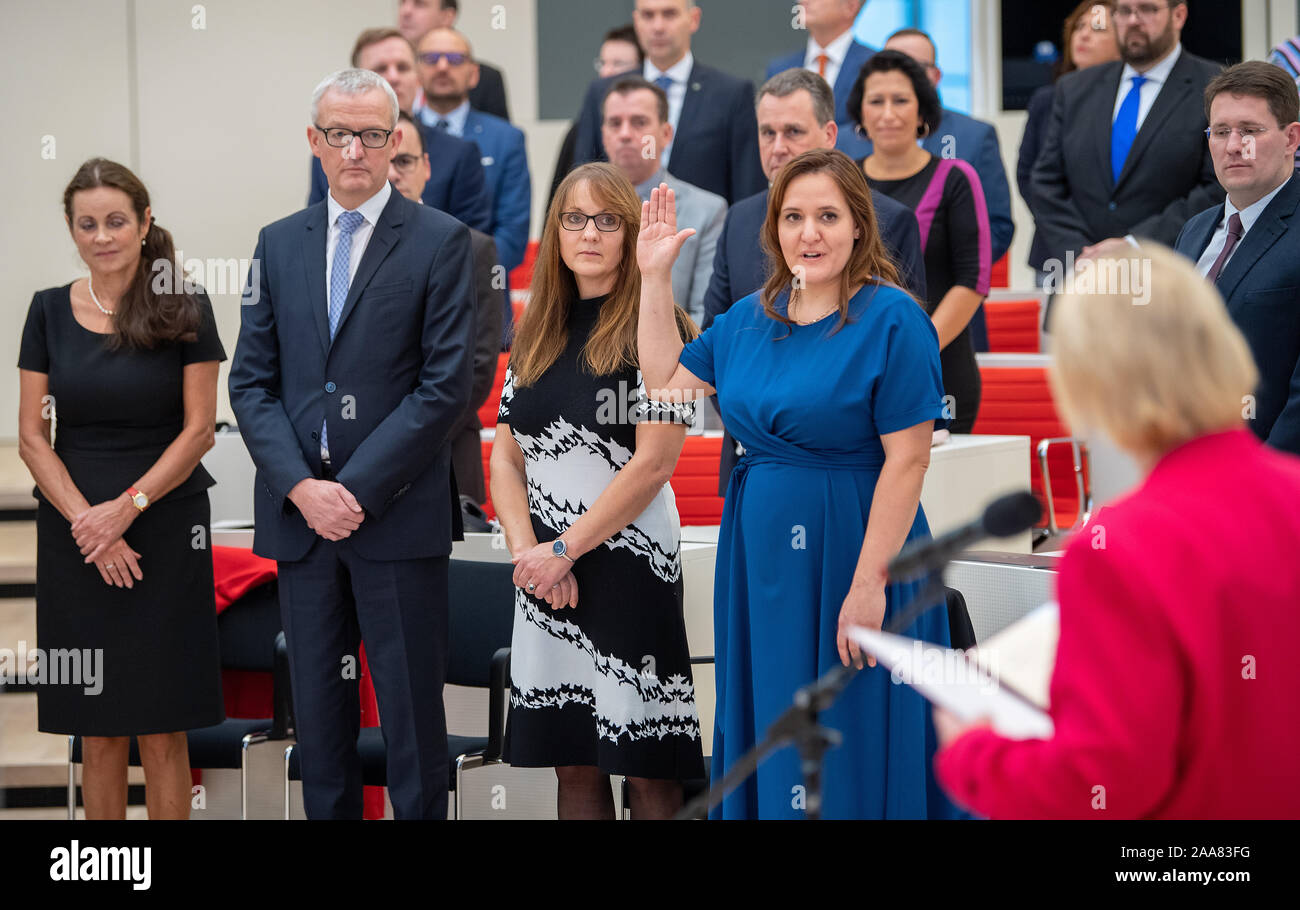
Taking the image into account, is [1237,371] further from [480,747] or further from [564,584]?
[480,747]

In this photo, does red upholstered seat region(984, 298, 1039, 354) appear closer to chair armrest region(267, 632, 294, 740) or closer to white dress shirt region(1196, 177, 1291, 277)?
white dress shirt region(1196, 177, 1291, 277)

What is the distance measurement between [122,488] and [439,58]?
2922 millimetres

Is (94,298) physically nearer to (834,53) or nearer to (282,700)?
(282,700)

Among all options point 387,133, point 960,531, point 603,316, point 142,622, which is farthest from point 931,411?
point 142,622

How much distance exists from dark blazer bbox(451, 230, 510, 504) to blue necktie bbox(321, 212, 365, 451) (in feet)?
4.31

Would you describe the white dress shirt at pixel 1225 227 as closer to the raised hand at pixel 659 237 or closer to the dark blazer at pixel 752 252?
the dark blazer at pixel 752 252

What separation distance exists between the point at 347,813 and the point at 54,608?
952 millimetres

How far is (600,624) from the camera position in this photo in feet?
9.59

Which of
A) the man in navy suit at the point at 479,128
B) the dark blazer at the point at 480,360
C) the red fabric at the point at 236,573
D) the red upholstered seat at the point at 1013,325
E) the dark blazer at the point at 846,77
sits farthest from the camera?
the red upholstered seat at the point at 1013,325

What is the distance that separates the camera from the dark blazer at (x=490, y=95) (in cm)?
646

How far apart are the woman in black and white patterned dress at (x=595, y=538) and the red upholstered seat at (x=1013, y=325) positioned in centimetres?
400

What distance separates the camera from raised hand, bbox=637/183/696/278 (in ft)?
8.77

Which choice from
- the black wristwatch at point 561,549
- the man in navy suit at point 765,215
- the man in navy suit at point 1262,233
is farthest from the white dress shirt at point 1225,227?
the black wristwatch at point 561,549

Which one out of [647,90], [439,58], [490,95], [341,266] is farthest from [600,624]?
[490,95]
